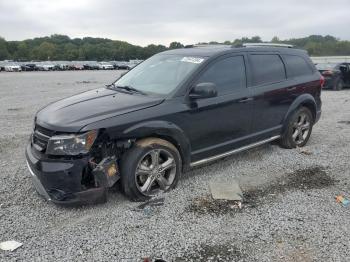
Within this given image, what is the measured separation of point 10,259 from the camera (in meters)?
3.39

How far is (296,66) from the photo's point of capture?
6.64 metres

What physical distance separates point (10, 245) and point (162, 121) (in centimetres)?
211

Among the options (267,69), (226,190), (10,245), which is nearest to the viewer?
(10,245)

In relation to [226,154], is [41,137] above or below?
above

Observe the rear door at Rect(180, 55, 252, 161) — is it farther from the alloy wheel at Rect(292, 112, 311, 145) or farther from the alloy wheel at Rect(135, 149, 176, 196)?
the alloy wheel at Rect(292, 112, 311, 145)

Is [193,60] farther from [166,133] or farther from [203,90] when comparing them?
[166,133]

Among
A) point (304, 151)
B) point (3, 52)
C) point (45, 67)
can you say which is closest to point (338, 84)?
point (304, 151)

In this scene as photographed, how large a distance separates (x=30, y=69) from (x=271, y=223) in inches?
2281

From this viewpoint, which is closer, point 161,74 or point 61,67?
point 161,74

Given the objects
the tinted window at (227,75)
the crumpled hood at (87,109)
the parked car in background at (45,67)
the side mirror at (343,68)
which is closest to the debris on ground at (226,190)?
the tinted window at (227,75)

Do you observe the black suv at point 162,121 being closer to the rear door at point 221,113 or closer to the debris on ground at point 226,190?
the rear door at point 221,113

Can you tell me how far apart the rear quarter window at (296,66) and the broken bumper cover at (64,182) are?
398cm

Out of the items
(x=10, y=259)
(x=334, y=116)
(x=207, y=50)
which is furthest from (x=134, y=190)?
(x=334, y=116)

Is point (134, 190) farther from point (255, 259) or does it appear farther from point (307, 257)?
point (307, 257)
